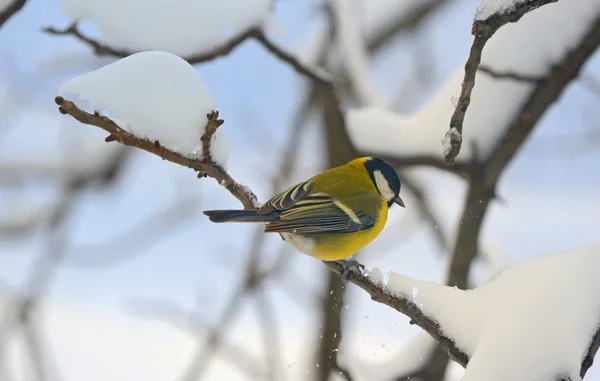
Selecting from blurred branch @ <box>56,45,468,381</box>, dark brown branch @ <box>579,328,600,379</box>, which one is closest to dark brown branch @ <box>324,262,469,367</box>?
blurred branch @ <box>56,45,468,381</box>

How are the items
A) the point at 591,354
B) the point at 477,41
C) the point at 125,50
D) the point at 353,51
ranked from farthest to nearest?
the point at 353,51, the point at 125,50, the point at 477,41, the point at 591,354

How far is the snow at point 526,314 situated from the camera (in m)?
1.19

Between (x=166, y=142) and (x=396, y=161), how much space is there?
154 cm

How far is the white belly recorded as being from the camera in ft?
6.26

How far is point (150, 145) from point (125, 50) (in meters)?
1.13

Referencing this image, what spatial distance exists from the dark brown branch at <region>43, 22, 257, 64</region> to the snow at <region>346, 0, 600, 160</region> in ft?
2.77

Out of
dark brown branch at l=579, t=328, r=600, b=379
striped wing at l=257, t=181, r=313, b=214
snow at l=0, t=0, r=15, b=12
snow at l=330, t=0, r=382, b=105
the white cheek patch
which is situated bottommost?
dark brown branch at l=579, t=328, r=600, b=379

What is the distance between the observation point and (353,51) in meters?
3.73

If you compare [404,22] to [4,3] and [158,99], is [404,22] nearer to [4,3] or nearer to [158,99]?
[4,3]

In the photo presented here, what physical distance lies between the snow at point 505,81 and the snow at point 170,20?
0.87 m

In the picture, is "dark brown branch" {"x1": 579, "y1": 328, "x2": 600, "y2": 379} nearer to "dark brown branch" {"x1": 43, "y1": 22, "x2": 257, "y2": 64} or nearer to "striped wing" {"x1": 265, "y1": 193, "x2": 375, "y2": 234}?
"striped wing" {"x1": 265, "y1": 193, "x2": 375, "y2": 234}

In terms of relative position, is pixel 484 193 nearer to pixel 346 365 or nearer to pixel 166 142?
pixel 346 365

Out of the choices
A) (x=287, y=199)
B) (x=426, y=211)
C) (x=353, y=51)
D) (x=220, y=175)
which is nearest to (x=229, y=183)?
(x=220, y=175)

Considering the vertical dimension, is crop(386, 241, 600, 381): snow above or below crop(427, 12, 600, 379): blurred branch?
below
